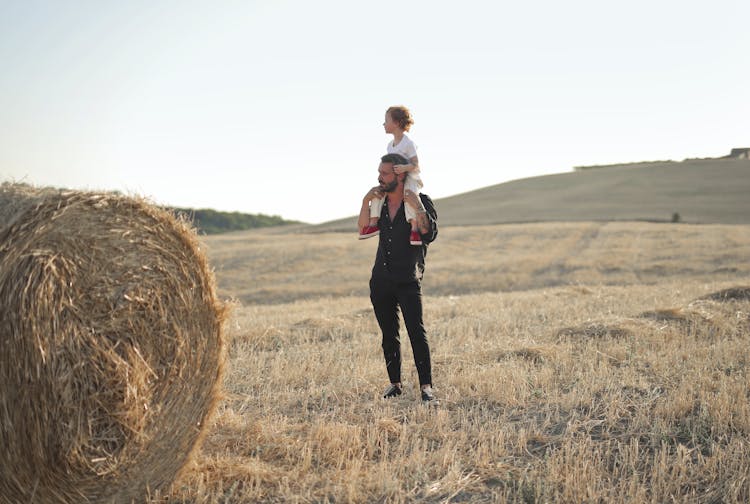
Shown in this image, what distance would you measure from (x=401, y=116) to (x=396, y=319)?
1.83 m

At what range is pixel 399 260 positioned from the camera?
19.4 feet

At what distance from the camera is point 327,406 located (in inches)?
236

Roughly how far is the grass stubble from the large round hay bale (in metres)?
0.46

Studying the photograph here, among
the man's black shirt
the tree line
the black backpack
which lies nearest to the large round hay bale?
the man's black shirt

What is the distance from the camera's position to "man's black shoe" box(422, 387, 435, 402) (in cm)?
596

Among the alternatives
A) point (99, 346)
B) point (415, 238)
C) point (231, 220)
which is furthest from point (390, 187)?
point (231, 220)

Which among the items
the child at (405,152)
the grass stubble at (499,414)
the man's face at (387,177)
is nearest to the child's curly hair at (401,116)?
the child at (405,152)

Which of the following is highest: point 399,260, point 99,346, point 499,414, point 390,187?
point 390,187

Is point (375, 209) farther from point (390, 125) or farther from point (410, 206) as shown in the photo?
point (390, 125)

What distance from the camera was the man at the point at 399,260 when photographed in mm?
5875

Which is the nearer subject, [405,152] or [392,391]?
[405,152]

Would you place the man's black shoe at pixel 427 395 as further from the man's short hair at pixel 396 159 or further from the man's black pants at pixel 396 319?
the man's short hair at pixel 396 159

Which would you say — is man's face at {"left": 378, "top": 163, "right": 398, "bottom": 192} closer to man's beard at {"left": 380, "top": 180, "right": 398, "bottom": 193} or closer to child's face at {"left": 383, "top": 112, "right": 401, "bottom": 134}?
man's beard at {"left": 380, "top": 180, "right": 398, "bottom": 193}

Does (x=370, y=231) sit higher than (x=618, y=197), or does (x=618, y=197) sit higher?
(x=618, y=197)
